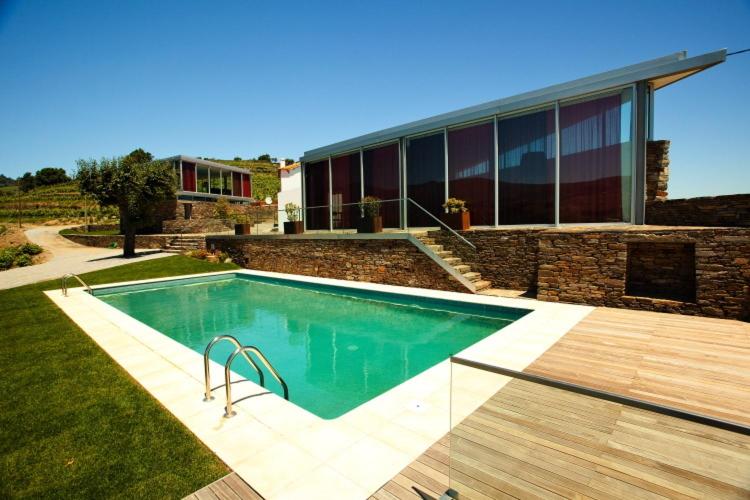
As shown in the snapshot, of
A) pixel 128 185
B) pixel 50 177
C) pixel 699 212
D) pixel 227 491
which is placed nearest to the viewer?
pixel 227 491

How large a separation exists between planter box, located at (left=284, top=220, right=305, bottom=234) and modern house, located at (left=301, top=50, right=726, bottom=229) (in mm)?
1948

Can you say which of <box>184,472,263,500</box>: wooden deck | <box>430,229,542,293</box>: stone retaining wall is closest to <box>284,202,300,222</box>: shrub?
<box>430,229,542,293</box>: stone retaining wall

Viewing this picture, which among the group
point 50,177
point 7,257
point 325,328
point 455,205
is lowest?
point 325,328

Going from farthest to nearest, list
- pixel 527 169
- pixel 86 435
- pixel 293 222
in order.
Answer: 1. pixel 293 222
2. pixel 527 169
3. pixel 86 435

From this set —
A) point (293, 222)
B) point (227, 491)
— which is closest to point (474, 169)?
point (293, 222)

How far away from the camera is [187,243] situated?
2141cm

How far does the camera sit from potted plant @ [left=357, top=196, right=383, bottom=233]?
12.8m

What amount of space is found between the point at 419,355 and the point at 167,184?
19.8 m

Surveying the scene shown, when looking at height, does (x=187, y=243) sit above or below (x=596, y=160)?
below

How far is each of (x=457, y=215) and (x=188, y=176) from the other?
23073 mm

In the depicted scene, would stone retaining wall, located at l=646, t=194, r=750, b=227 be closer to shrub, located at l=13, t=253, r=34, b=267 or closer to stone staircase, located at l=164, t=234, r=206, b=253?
stone staircase, located at l=164, t=234, r=206, b=253

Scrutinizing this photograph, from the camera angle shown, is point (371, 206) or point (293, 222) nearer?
point (371, 206)

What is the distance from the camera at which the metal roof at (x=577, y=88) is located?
8.05 m

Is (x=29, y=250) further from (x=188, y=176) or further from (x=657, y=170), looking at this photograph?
→ (x=657, y=170)
